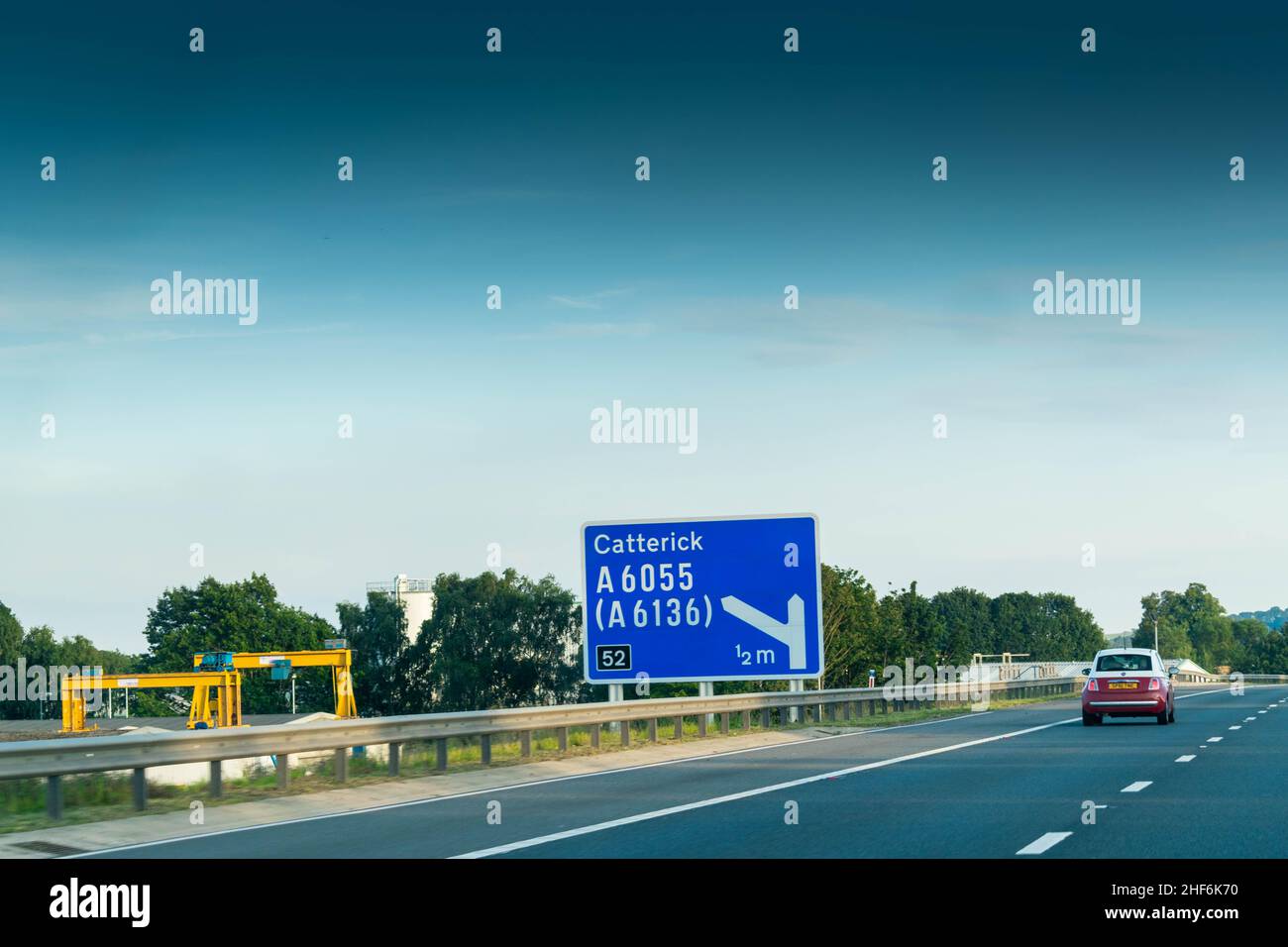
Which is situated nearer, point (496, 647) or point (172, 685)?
point (172, 685)

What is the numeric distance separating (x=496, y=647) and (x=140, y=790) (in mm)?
106984

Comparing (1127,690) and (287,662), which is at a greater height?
(287,662)

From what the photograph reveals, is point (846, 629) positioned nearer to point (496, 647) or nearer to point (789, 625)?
point (496, 647)

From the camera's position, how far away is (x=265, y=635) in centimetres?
13688

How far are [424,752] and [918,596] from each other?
9455 cm

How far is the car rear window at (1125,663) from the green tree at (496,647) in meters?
88.8

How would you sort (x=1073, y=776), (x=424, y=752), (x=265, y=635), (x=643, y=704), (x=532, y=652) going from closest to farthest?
(x=1073, y=776), (x=424, y=752), (x=643, y=704), (x=532, y=652), (x=265, y=635)

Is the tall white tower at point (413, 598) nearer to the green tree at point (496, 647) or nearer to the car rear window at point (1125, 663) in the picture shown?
the green tree at point (496, 647)

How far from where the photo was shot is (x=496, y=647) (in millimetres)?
123062

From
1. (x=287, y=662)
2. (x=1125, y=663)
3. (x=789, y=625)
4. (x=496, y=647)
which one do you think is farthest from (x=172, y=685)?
(x=496, y=647)

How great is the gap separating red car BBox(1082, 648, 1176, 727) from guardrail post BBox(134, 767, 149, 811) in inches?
857
